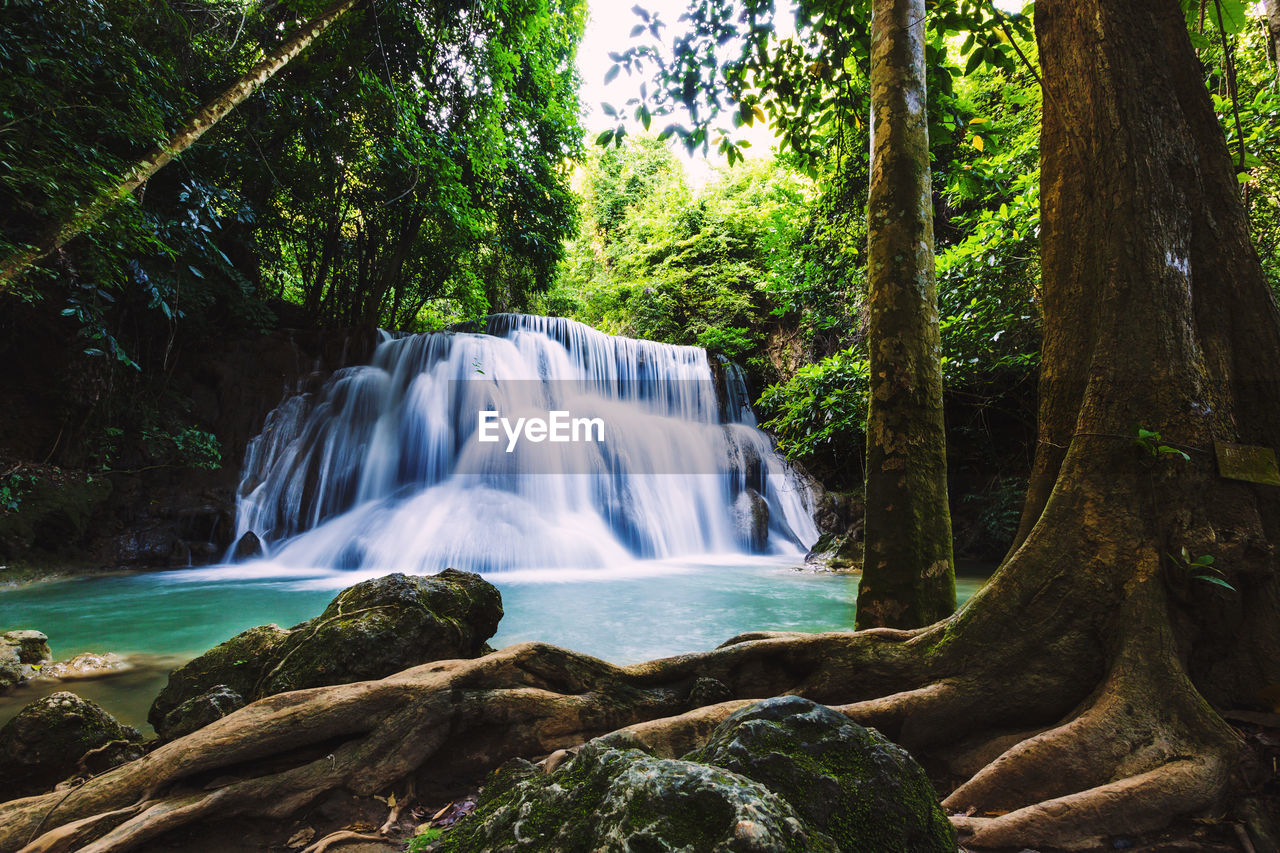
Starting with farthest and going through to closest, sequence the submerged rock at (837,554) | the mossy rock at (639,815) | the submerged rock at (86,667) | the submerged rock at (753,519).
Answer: the submerged rock at (753,519)
the submerged rock at (837,554)
the submerged rock at (86,667)
the mossy rock at (639,815)

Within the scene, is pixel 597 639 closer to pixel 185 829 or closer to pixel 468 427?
pixel 185 829

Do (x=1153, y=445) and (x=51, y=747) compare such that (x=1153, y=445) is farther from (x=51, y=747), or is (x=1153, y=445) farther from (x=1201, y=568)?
(x=51, y=747)

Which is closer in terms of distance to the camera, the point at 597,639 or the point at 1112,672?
the point at 1112,672

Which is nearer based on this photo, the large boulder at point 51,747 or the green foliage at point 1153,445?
the green foliage at point 1153,445

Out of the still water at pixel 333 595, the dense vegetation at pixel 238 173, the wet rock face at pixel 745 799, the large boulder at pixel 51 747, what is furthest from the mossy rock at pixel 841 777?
the dense vegetation at pixel 238 173

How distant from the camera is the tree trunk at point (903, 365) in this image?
9.27 ft

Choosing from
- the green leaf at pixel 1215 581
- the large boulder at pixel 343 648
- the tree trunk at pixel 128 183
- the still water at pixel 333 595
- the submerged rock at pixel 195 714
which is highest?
the tree trunk at pixel 128 183

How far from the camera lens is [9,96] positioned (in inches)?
197

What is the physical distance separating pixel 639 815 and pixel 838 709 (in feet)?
3.28

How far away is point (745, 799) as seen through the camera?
3.65 feet

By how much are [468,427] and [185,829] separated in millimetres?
11194

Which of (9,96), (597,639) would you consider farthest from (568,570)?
(9,96)

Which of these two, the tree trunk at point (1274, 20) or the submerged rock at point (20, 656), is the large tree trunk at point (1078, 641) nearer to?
the tree trunk at point (1274, 20)

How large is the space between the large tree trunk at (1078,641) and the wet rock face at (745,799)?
38cm
